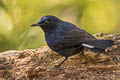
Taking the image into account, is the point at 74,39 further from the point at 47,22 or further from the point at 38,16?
Result: the point at 38,16

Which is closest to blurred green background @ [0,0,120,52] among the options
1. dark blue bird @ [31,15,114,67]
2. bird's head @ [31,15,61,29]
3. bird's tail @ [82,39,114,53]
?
bird's head @ [31,15,61,29]

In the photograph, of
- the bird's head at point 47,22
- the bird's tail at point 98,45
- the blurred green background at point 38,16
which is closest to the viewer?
the bird's tail at point 98,45

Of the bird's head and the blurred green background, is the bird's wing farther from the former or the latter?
the blurred green background

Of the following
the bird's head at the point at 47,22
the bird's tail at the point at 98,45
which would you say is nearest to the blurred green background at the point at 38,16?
the bird's head at the point at 47,22

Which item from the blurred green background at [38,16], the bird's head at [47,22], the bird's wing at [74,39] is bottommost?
the bird's wing at [74,39]

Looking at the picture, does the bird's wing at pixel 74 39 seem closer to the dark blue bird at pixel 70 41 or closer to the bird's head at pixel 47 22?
the dark blue bird at pixel 70 41

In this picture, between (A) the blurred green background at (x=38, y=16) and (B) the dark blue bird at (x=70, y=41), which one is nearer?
(B) the dark blue bird at (x=70, y=41)
